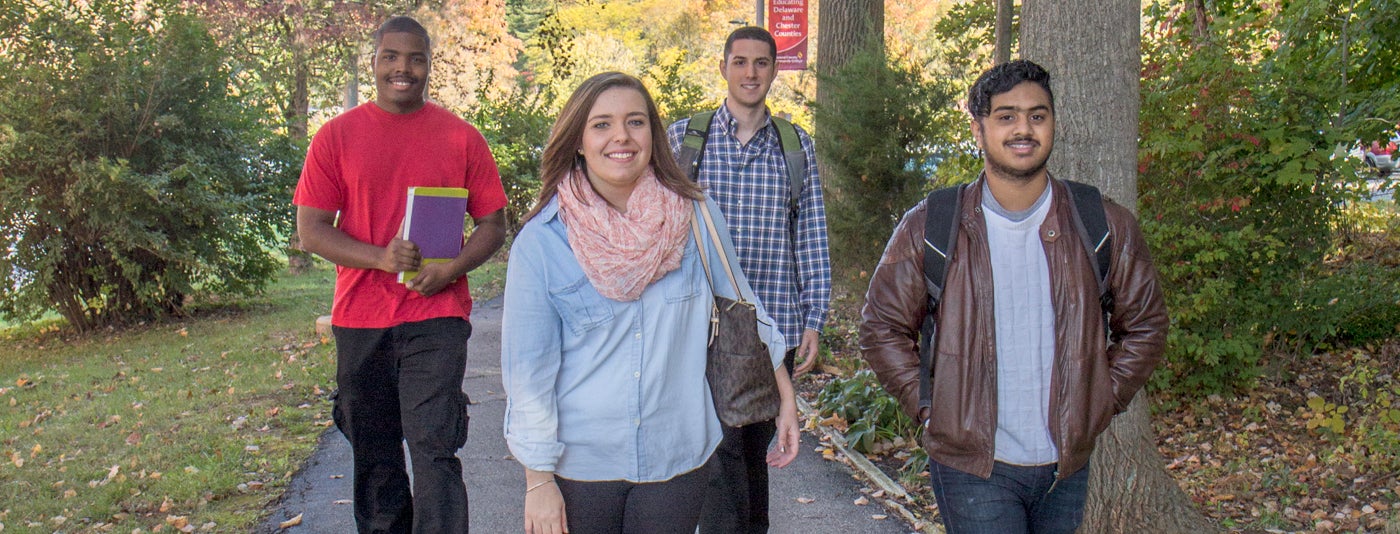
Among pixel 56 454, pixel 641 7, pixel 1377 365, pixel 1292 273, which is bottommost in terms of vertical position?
pixel 56 454

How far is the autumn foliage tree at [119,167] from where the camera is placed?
13.0 m

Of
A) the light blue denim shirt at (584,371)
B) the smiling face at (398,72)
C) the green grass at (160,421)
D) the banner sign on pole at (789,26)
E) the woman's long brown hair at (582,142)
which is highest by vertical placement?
the banner sign on pole at (789,26)

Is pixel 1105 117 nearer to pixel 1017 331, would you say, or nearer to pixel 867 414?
pixel 1017 331

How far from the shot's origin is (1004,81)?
3.13m

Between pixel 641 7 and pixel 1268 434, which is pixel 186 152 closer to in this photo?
pixel 1268 434

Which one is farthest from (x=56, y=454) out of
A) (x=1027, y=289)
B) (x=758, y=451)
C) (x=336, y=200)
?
(x=1027, y=289)

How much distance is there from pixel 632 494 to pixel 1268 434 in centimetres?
600

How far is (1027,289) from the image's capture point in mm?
3016

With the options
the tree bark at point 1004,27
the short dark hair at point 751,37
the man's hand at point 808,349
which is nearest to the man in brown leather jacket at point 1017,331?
the man's hand at point 808,349

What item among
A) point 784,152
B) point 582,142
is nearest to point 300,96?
point 784,152

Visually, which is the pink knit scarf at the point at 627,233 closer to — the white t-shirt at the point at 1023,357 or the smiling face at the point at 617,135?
the smiling face at the point at 617,135

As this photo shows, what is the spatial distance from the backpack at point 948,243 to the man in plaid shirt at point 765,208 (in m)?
1.36

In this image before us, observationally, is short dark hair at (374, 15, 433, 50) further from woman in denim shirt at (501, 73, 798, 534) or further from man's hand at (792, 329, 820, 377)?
man's hand at (792, 329, 820, 377)

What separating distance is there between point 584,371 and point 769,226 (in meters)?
1.69
